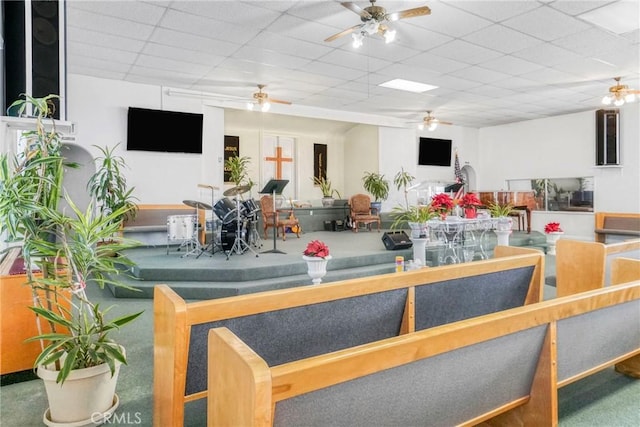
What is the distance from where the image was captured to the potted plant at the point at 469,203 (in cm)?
552

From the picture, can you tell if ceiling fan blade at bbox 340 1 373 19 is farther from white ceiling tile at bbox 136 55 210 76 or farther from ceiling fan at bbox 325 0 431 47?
white ceiling tile at bbox 136 55 210 76

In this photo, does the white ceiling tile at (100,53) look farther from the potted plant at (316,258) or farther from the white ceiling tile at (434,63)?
the white ceiling tile at (434,63)

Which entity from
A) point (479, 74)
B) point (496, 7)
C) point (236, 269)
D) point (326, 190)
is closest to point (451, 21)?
point (496, 7)

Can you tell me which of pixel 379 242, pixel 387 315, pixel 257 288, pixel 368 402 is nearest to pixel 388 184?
pixel 379 242

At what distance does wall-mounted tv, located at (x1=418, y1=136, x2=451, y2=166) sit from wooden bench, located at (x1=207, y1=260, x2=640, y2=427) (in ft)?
27.9

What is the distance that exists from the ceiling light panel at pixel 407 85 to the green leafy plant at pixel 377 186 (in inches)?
102

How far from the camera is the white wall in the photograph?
8.25 meters

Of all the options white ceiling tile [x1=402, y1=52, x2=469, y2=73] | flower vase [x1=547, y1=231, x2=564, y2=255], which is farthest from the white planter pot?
flower vase [x1=547, y1=231, x2=564, y2=255]

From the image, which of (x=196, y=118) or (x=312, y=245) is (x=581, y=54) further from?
(x=196, y=118)

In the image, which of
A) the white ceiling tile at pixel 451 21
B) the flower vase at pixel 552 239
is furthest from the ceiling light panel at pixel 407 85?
the flower vase at pixel 552 239

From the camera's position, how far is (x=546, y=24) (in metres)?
4.45

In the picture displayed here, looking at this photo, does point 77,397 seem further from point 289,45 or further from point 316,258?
point 289,45

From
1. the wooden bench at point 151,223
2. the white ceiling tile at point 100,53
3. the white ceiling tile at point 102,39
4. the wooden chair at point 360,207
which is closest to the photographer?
the white ceiling tile at point 102,39

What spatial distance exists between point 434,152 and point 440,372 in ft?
31.7
